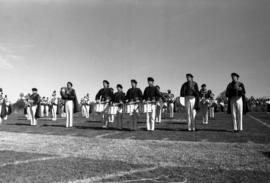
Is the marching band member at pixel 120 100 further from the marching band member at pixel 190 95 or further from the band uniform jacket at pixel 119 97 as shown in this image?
the marching band member at pixel 190 95

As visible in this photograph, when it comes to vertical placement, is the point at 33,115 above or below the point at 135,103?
below

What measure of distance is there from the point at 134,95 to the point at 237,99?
5035 mm

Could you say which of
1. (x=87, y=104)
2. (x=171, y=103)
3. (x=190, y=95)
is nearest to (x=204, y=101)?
(x=190, y=95)

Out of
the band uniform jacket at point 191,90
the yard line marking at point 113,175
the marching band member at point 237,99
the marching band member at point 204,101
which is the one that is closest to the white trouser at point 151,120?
the band uniform jacket at point 191,90

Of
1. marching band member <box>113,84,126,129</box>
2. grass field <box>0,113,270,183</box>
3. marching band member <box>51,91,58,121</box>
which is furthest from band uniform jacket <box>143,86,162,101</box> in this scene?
marching band member <box>51,91,58,121</box>

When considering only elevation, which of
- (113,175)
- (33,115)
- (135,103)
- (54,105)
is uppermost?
(54,105)

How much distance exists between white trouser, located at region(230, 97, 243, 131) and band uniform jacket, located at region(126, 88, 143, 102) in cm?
453

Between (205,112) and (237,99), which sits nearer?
(237,99)

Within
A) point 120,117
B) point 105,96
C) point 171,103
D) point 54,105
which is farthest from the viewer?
→ point 171,103

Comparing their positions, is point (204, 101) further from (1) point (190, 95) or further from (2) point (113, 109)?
(2) point (113, 109)

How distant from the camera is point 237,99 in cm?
1602

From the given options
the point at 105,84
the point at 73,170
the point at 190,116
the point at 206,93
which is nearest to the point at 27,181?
the point at 73,170

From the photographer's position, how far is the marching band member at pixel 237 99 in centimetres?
1584

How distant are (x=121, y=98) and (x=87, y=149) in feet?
28.0
